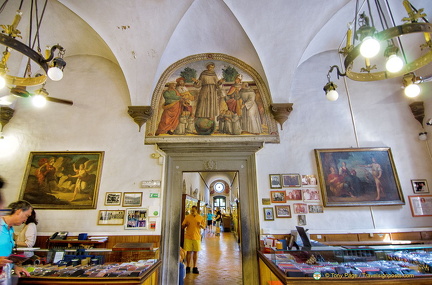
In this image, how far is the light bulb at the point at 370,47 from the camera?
215 centimetres

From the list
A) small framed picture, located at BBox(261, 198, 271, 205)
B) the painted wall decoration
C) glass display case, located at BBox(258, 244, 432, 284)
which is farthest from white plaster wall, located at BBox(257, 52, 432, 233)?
glass display case, located at BBox(258, 244, 432, 284)

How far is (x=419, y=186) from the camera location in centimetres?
465

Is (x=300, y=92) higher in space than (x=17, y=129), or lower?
higher

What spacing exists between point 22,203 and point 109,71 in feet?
13.6

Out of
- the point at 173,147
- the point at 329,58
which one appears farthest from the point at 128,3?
the point at 329,58

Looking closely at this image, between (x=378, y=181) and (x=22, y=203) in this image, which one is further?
(x=378, y=181)

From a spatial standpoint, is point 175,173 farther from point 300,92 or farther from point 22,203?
point 300,92

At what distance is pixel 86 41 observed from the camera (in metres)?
5.48

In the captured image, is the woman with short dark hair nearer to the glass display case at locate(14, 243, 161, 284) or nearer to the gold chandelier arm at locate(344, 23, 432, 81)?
the glass display case at locate(14, 243, 161, 284)

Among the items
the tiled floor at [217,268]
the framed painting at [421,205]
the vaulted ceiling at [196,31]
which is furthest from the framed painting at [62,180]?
the framed painting at [421,205]

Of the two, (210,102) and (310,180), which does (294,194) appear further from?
(210,102)

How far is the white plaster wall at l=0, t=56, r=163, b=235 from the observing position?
15.3ft

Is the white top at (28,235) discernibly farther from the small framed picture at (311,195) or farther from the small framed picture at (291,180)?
the small framed picture at (311,195)

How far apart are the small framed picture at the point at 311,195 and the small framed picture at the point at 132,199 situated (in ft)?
11.9
